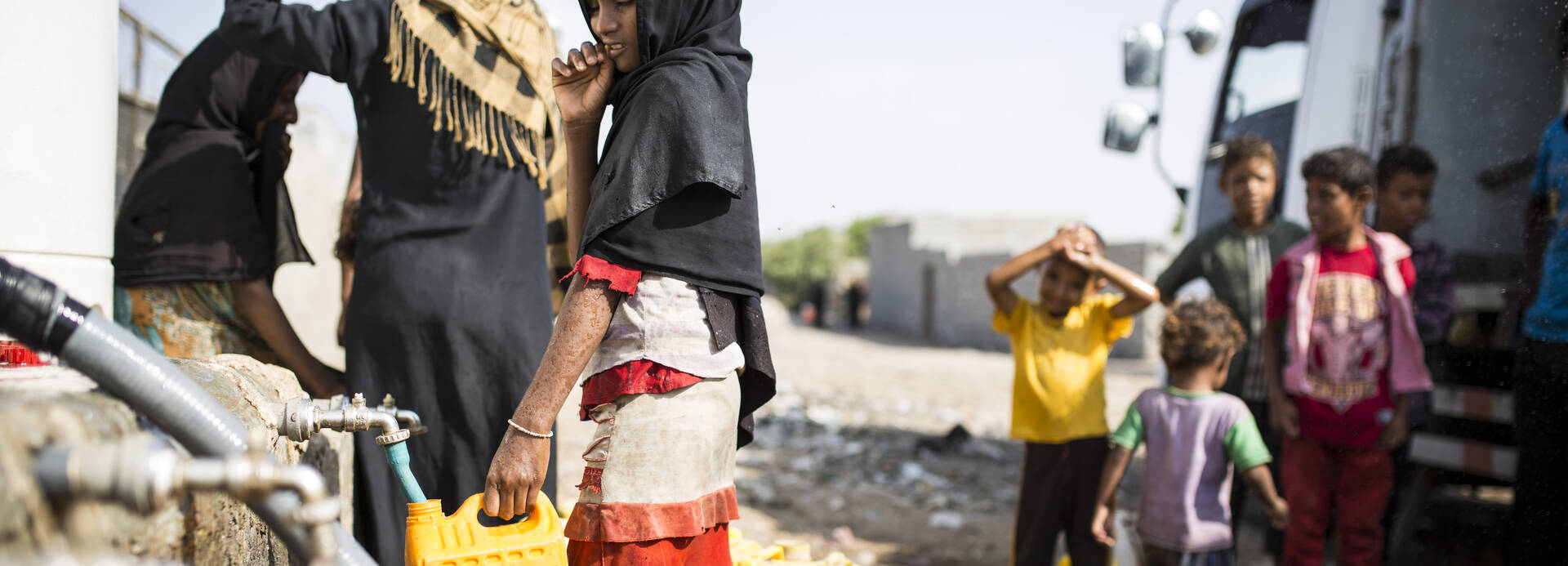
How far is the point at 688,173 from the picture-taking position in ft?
4.59

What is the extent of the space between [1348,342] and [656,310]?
2.42 meters

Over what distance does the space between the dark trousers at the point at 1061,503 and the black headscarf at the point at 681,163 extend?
6.02 feet

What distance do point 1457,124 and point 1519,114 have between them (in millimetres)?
198

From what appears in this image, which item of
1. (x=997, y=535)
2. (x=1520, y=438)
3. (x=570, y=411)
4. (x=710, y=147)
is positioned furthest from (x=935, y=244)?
(x=710, y=147)

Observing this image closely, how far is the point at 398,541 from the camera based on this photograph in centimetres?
225

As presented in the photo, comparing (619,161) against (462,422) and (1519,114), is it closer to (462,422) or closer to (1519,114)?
(462,422)

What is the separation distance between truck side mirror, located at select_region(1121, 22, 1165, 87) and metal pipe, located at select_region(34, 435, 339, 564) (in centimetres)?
452

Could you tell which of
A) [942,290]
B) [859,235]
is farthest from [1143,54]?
[859,235]

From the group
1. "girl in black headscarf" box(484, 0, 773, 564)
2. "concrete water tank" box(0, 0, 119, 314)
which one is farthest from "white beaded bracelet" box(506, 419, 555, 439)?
"concrete water tank" box(0, 0, 119, 314)

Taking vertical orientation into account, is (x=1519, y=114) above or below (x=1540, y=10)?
below

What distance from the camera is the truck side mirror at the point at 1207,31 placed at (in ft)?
14.7

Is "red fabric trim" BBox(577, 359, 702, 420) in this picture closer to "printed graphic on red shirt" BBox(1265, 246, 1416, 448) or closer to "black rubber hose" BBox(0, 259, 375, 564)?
"black rubber hose" BBox(0, 259, 375, 564)

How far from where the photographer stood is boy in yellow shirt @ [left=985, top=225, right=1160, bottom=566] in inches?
118

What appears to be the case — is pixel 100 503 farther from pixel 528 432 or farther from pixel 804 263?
pixel 804 263
